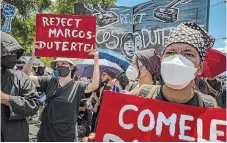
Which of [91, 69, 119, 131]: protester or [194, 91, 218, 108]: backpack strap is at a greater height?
[194, 91, 218, 108]: backpack strap

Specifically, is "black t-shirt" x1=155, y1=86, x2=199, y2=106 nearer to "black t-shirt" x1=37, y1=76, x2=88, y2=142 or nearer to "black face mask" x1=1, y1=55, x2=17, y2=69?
"black face mask" x1=1, y1=55, x2=17, y2=69

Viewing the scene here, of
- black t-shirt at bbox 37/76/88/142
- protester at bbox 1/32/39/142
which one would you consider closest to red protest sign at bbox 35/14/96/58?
black t-shirt at bbox 37/76/88/142

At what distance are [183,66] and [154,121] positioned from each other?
362 millimetres

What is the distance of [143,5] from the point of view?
925 cm

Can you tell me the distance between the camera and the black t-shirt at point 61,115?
13.7 feet

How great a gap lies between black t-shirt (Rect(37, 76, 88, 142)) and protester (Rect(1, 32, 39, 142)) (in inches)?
45.6

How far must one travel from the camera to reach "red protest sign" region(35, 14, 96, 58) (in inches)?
187

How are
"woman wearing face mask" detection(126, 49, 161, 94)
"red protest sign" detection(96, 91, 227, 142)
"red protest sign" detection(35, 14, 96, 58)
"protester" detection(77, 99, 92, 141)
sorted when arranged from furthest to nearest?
"protester" detection(77, 99, 92, 141)
"red protest sign" detection(35, 14, 96, 58)
"woman wearing face mask" detection(126, 49, 161, 94)
"red protest sign" detection(96, 91, 227, 142)

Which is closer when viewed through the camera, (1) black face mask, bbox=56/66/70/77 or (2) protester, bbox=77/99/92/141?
(1) black face mask, bbox=56/66/70/77

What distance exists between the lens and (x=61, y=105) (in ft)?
13.9

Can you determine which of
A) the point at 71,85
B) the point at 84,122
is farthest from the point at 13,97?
the point at 84,122

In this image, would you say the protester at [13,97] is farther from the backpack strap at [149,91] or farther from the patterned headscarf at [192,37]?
the patterned headscarf at [192,37]

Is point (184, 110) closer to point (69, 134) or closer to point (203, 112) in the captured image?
point (203, 112)

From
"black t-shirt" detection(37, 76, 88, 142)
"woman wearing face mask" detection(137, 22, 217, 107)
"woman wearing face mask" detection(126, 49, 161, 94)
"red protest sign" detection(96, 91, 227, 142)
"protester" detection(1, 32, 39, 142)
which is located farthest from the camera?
"black t-shirt" detection(37, 76, 88, 142)
